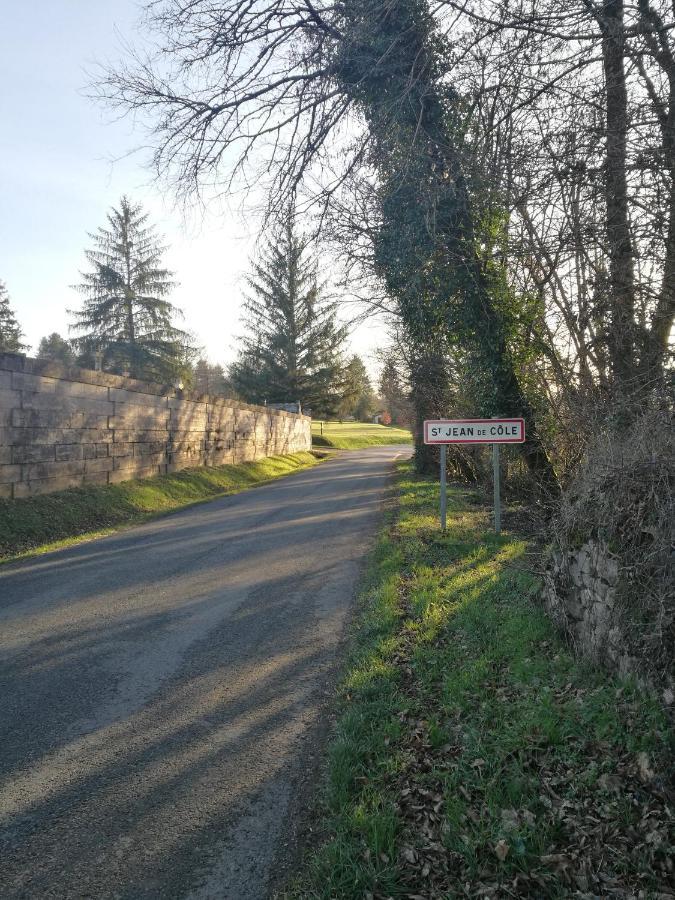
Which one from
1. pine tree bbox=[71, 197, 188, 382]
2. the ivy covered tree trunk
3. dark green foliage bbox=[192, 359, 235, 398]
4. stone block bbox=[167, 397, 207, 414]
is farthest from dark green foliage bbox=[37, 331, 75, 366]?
the ivy covered tree trunk

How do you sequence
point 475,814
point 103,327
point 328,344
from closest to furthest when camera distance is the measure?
point 475,814 → point 103,327 → point 328,344

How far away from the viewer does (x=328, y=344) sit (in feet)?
164

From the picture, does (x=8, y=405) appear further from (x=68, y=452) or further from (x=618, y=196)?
(x=618, y=196)

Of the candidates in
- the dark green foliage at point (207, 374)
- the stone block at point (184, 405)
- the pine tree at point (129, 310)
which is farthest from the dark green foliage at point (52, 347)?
the stone block at point (184, 405)

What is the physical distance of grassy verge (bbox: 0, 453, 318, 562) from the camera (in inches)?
365

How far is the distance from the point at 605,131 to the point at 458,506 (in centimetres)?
780

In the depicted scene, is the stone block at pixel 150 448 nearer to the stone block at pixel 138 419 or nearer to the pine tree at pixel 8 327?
the stone block at pixel 138 419

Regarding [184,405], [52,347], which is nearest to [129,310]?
[184,405]

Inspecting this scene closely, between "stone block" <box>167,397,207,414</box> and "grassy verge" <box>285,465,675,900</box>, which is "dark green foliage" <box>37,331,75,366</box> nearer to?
"stone block" <box>167,397,207,414</box>

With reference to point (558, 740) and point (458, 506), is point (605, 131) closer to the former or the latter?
point (558, 740)

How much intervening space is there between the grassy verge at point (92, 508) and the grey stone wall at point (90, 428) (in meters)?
0.34

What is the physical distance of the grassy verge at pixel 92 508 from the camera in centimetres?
928

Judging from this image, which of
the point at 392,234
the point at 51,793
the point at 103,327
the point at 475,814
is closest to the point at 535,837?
the point at 475,814

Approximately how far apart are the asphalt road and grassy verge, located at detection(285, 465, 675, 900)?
1.01 ft
